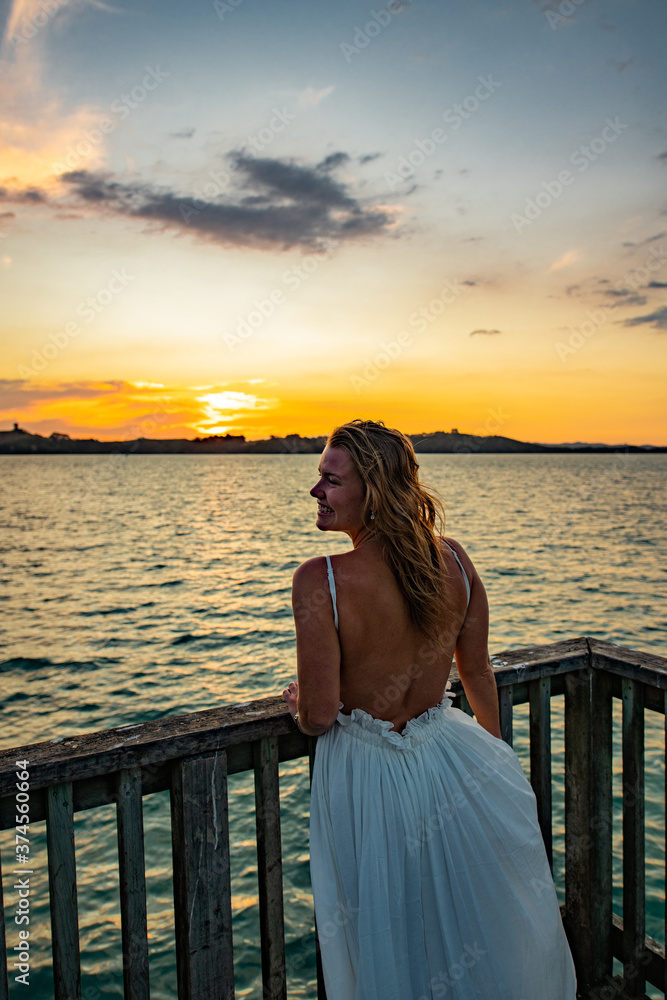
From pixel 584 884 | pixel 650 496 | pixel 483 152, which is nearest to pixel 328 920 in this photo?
pixel 584 884

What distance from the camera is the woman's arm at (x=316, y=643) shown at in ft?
5.33

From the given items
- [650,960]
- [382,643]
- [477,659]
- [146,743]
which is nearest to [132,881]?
[146,743]

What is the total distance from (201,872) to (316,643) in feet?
2.39

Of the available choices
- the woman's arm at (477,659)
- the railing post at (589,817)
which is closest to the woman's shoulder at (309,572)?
the woman's arm at (477,659)

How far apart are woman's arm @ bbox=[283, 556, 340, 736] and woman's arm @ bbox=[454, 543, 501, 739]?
49 cm

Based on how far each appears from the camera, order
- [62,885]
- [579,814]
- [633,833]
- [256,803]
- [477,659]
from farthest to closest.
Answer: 1. [579,814]
2. [633,833]
3. [477,659]
4. [256,803]
5. [62,885]

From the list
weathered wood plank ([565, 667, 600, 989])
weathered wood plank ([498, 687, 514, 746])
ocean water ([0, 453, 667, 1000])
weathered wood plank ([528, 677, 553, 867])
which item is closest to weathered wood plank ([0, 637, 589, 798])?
weathered wood plank ([498, 687, 514, 746])

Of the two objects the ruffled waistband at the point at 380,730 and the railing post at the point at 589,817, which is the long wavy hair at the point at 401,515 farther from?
the railing post at the point at 589,817

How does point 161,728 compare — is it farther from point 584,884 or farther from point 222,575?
point 222,575

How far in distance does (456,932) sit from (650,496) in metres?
69.4

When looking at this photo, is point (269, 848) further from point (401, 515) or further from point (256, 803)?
point (401, 515)

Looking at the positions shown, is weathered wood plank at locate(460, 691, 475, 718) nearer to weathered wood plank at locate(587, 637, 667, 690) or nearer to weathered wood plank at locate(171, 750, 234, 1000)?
weathered wood plank at locate(587, 637, 667, 690)

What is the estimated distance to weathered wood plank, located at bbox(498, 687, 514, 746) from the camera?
2.29m

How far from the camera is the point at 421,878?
1.71m
